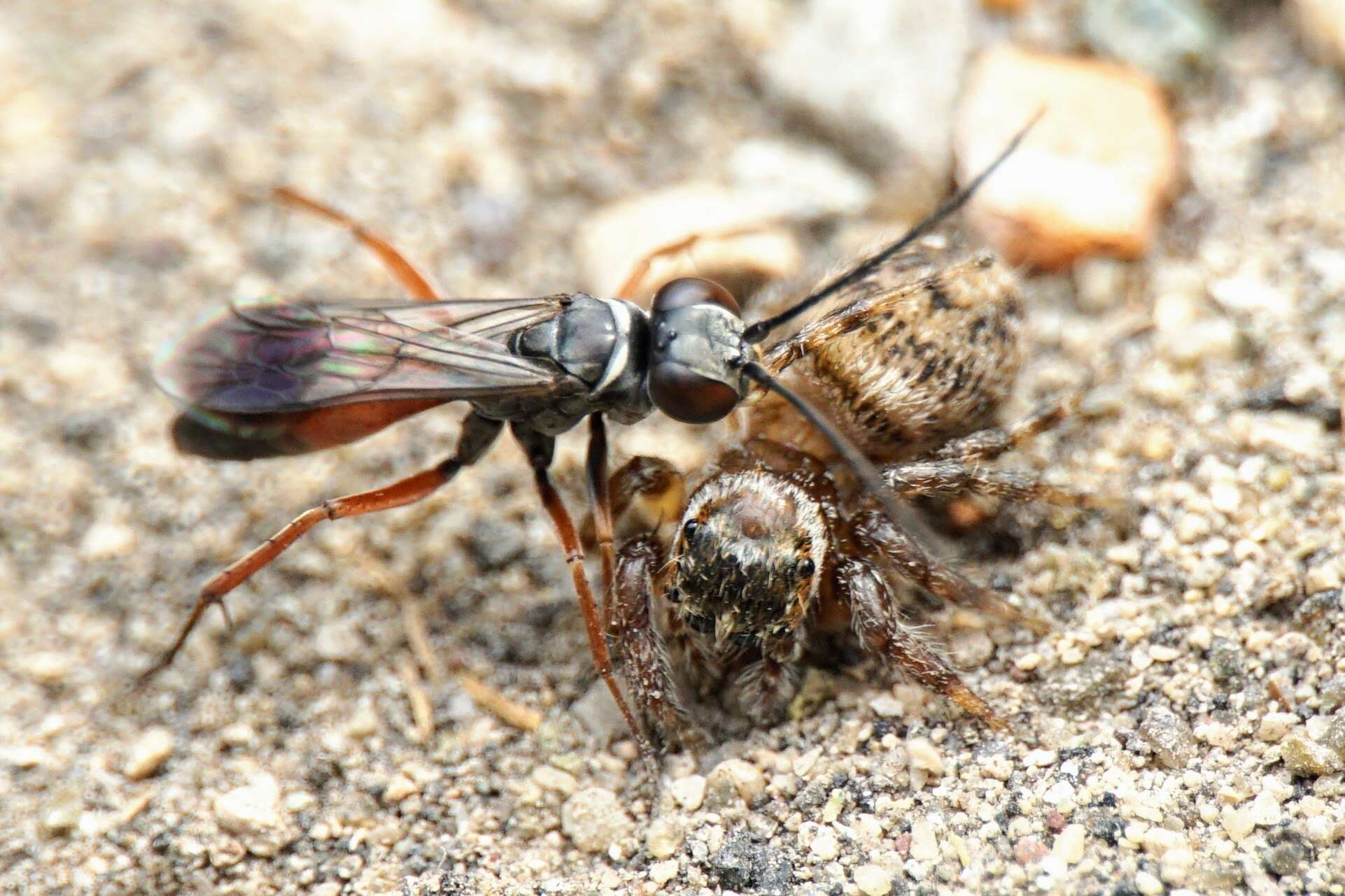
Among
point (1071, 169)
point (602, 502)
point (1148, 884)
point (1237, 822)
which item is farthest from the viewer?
point (1071, 169)

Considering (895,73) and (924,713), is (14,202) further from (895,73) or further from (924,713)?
(924,713)

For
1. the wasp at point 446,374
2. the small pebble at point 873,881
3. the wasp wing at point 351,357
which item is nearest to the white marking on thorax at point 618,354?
the wasp at point 446,374

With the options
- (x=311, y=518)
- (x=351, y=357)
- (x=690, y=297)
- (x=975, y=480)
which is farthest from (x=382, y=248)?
(x=975, y=480)

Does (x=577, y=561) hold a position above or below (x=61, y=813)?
above

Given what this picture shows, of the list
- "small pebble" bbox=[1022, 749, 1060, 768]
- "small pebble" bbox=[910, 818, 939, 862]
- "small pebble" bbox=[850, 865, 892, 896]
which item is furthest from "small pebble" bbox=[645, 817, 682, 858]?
"small pebble" bbox=[1022, 749, 1060, 768]

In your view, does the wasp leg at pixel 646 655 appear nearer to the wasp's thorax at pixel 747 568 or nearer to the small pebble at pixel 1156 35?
the wasp's thorax at pixel 747 568

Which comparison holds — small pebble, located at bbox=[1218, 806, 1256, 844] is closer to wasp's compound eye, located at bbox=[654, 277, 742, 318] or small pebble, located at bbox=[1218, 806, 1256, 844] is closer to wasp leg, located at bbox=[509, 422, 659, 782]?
wasp leg, located at bbox=[509, 422, 659, 782]

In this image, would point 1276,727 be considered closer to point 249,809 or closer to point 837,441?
point 837,441

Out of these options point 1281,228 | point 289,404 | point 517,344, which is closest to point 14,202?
point 289,404
